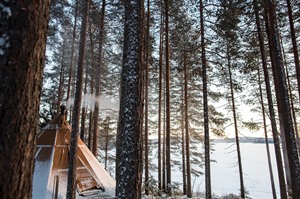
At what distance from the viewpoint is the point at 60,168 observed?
8898 mm

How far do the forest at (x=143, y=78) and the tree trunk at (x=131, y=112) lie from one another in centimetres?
2

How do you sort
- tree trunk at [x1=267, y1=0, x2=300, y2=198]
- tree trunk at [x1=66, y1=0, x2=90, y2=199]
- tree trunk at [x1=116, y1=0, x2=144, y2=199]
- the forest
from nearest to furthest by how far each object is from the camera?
the forest, tree trunk at [x1=116, y1=0, x2=144, y2=199], tree trunk at [x1=267, y1=0, x2=300, y2=198], tree trunk at [x1=66, y1=0, x2=90, y2=199]

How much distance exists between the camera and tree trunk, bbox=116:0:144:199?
14.2ft

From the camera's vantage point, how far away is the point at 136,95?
463 centimetres

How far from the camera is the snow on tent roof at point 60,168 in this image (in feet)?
26.9

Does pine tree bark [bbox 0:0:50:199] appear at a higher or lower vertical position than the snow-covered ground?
higher

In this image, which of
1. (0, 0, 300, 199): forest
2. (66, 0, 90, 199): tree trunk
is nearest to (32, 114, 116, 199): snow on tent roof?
(0, 0, 300, 199): forest

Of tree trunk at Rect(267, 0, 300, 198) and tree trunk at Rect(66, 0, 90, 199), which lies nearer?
tree trunk at Rect(267, 0, 300, 198)

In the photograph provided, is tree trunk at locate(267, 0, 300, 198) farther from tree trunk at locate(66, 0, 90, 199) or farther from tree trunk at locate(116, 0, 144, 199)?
Result: tree trunk at locate(66, 0, 90, 199)

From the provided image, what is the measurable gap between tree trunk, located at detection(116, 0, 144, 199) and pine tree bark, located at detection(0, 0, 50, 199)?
285cm

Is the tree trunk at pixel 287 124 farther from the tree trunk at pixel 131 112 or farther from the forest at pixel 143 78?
the tree trunk at pixel 131 112

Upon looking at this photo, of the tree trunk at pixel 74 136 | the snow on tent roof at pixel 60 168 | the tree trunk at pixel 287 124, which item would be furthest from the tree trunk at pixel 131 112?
the snow on tent roof at pixel 60 168

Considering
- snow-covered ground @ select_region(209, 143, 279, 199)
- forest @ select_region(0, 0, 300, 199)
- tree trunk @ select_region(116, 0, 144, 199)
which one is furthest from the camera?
snow-covered ground @ select_region(209, 143, 279, 199)

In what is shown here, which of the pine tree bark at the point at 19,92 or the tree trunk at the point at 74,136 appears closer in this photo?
the pine tree bark at the point at 19,92
